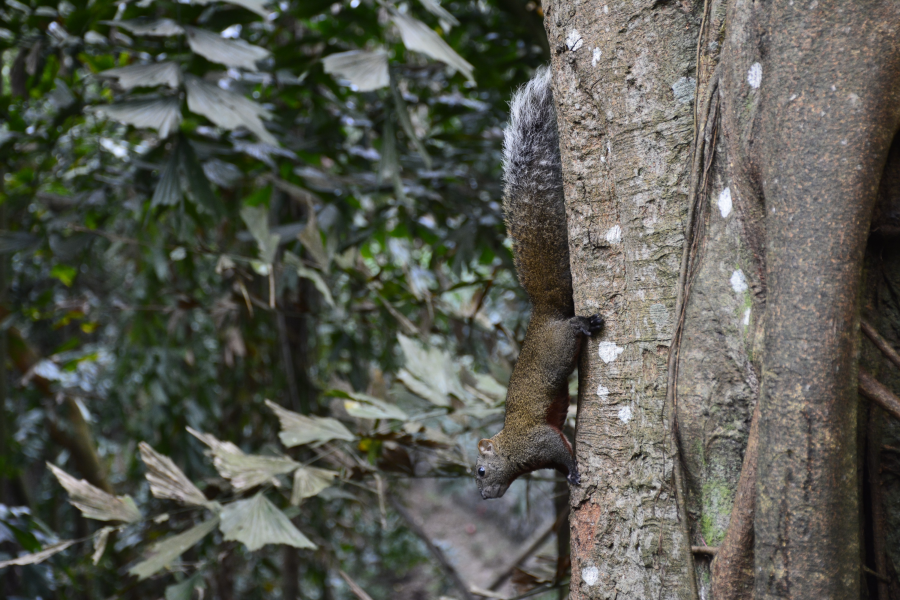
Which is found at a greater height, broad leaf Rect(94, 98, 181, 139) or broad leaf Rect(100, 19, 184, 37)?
broad leaf Rect(100, 19, 184, 37)

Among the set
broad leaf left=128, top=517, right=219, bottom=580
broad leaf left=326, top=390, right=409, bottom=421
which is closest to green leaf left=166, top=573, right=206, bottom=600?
broad leaf left=128, top=517, right=219, bottom=580

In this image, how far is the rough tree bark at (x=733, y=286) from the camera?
82 centimetres

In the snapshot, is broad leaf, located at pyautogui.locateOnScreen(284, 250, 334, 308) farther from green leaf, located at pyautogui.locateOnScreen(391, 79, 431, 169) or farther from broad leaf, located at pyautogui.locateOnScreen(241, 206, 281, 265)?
green leaf, located at pyautogui.locateOnScreen(391, 79, 431, 169)

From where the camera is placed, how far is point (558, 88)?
127 centimetres

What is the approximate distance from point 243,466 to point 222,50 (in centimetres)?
134

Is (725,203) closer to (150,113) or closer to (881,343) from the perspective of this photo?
(881,343)

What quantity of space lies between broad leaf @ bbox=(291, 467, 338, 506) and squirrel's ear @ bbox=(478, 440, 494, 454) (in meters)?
0.57

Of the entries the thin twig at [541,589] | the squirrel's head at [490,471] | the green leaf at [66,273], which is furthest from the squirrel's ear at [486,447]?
the green leaf at [66,273]

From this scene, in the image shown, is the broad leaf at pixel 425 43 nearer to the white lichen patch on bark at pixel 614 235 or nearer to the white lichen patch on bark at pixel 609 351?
the white lichen patch on bark at pixel 614 235

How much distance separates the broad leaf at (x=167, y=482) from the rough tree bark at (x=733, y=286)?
1.17 meters

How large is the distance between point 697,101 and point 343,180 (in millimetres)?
1972

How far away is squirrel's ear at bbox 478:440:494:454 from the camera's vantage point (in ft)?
6.92

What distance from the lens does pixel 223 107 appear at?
1894 mm

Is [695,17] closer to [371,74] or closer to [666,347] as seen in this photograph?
[666,347]
